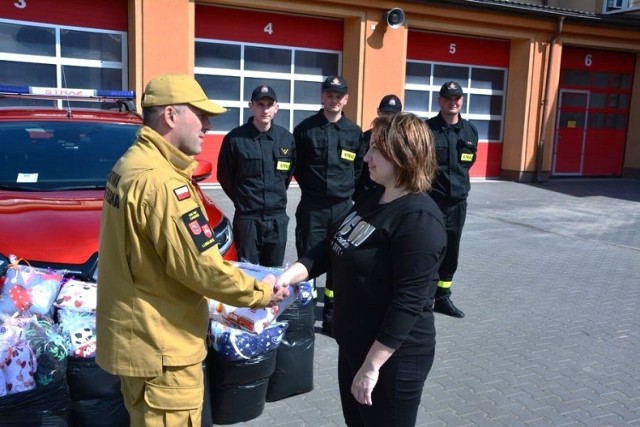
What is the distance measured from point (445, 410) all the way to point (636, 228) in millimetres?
8622

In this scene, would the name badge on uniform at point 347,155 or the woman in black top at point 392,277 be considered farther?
the name badge on uniform at point 347,155

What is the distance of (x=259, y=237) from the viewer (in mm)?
5047

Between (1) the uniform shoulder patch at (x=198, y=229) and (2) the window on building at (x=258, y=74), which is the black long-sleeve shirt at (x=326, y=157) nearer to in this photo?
(1) the uniform shoulder patch at (x=198, y=229)

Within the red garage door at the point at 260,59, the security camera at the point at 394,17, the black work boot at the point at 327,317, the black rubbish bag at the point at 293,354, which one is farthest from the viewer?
the security camera at the point at 394,17

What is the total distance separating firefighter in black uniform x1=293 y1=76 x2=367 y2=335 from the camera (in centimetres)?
519

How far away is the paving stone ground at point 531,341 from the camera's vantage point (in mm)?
3953

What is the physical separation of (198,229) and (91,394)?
149 centimetres

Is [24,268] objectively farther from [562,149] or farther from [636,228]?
[562,149]

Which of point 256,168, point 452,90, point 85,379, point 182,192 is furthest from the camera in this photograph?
point 452,90

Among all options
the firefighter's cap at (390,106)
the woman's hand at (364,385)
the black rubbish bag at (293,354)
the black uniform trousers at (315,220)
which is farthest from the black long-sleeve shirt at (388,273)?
the firefighter's cap at (390,106)

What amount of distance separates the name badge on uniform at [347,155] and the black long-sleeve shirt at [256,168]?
453 millimetres

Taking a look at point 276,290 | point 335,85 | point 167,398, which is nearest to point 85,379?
point 167,398

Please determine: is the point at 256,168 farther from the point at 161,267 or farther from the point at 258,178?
the point at 161,267

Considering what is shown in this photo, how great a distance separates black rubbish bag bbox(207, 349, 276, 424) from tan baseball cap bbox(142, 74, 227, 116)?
1714mm
